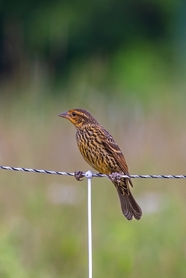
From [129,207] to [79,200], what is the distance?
57 centimetres

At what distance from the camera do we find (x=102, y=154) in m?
5.25

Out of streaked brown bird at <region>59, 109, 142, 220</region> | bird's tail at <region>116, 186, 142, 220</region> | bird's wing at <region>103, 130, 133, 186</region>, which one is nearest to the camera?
bird's tail at <region>116, 186, 142, 220</region>

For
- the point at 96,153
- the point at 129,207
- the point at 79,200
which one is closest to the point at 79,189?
the point at 79,200

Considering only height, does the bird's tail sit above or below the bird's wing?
below

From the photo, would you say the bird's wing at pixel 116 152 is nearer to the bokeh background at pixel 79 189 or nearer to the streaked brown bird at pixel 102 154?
the streaked brown bird at pixel 102 154

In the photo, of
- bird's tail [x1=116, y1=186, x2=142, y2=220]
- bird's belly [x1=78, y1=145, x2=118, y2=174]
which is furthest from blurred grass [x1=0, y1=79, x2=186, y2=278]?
bird's belly [x1=78, y1=145, x2=118, y2=174]

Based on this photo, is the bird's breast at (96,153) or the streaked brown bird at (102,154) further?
the bird's breast at (96,153)

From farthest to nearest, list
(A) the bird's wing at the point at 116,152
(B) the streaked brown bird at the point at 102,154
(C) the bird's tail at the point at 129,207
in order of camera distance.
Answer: (A) the bird's wing at the point at 116,152
(B) the streaked brown bird at the point at 102,154
(C) the bird's tail at the point at 129,207

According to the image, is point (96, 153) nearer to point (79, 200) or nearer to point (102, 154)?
point (102, 154)

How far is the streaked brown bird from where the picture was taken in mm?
5047

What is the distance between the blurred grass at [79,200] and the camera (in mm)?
4930

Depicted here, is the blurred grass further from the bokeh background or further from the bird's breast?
the bird's breast

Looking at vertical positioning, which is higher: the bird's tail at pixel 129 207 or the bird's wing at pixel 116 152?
the bird's wing at pixel 116 152

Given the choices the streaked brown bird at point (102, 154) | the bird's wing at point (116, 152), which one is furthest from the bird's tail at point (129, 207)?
the bird's wing at point (116, 152)
